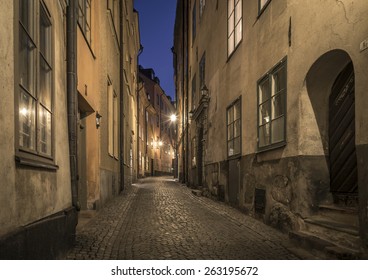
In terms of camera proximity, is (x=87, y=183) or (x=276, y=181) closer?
(x=276, y=181)

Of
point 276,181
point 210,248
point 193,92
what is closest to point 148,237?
point 210,248

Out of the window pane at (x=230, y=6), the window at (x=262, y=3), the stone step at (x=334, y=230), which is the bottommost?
the stone step at (x=334, y=230)

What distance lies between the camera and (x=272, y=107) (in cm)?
718

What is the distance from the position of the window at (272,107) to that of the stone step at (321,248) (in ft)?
5.95

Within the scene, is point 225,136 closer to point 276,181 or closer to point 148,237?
point 276,181

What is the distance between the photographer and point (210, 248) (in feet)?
16.8

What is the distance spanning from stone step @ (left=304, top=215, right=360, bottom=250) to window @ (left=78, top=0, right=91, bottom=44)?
5.70 metres

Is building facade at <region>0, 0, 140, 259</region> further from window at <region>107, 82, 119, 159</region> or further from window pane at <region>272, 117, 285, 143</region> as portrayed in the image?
window at <region>107, 82, 119, 159</region>

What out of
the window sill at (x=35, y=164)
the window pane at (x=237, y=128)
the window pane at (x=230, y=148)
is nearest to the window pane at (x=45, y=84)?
the window sill at (x=35, y=164)

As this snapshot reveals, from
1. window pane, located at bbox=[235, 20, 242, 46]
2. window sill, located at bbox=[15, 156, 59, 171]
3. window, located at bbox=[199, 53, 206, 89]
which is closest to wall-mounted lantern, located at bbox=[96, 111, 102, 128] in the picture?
window pane, located at bbox=[235, 20, 242, 46]

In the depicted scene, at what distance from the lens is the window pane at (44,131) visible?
407 centimetres

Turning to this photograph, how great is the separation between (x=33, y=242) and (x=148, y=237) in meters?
2.70

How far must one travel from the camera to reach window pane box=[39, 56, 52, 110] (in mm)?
4234

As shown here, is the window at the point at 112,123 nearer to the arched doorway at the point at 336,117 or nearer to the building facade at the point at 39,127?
the building facade at the point at 39,127
